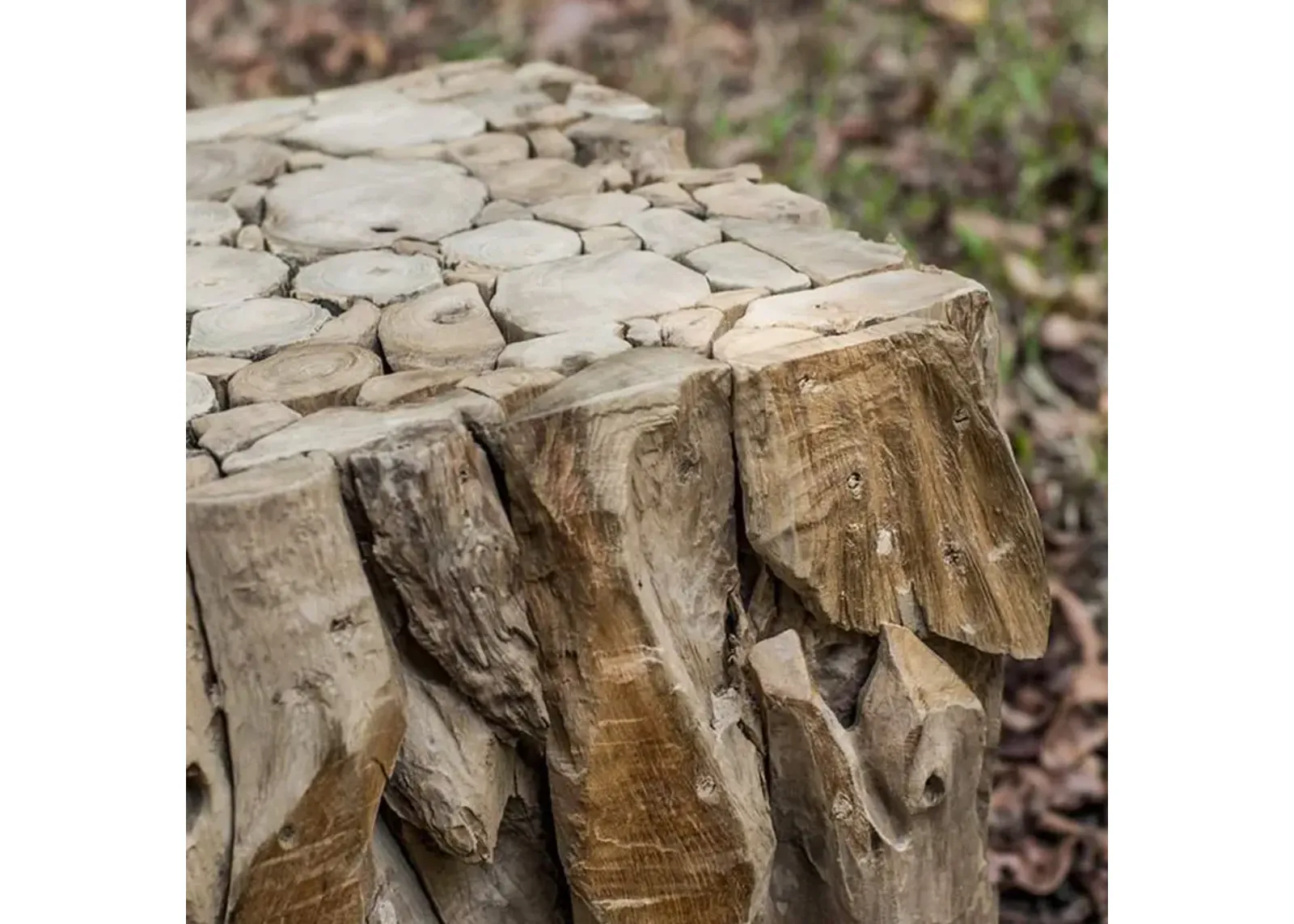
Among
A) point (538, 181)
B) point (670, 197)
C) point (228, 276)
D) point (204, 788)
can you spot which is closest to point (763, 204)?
point (670, 197)

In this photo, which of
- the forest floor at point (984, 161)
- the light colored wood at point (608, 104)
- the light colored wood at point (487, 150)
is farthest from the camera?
the forest floor at point (984, 161)

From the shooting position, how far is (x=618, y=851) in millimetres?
1109

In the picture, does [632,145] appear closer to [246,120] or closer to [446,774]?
[246,120]

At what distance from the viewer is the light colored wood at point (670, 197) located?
140 centimetres

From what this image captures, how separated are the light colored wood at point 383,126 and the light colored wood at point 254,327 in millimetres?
417

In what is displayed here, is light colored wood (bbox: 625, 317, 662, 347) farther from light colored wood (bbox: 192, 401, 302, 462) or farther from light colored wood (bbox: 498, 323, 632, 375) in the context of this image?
light colored wood (bbox: 192, 401, 302, 462)

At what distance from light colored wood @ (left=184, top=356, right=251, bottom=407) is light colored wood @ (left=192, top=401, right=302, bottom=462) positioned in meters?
0.03

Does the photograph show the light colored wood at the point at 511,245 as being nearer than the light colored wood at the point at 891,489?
No

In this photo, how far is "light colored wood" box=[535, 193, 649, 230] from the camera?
137cm

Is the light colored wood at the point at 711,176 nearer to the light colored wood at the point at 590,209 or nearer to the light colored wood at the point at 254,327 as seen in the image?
the light colored wood at the point at 590,209

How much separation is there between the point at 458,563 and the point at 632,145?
0.68 m

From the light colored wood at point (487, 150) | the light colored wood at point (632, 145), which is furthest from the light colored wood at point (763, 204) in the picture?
the light colored wood at point (487, 150)

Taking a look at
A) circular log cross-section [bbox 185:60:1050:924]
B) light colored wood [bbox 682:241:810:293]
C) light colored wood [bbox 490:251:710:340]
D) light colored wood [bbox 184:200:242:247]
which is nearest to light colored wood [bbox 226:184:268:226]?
light colored wood [bbox 184:200:242:247]

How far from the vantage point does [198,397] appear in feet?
3.50
